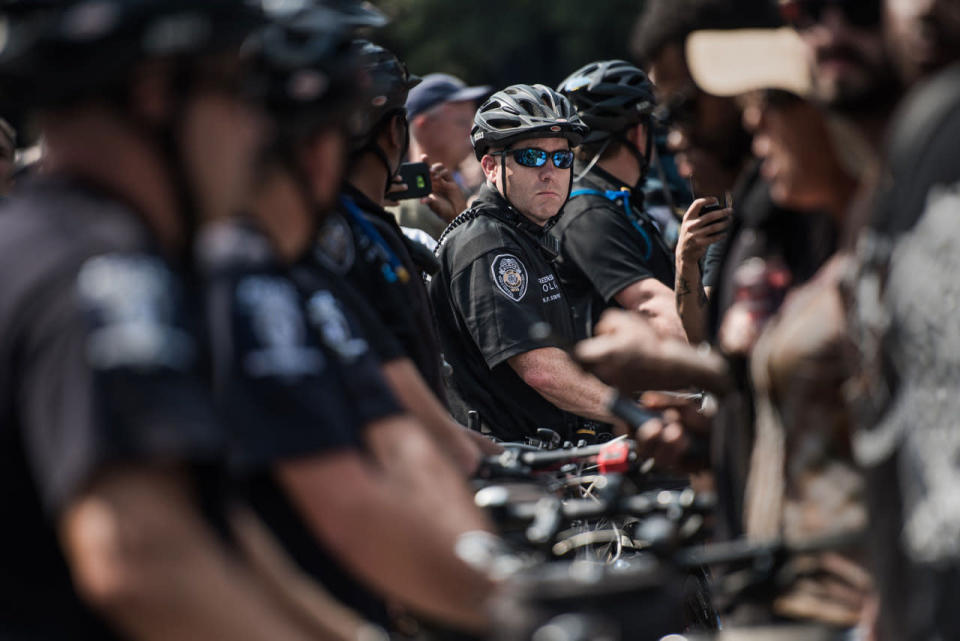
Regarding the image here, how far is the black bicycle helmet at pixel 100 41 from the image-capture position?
2143 mm

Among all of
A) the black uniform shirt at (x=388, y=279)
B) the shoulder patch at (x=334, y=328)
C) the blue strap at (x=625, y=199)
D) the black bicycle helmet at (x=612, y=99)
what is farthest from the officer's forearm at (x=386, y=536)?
the black bicycle helmet at (x=612, y=99)

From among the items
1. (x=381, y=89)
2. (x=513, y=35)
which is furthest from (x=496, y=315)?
(x=513, y=35)

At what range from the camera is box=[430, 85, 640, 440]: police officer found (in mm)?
6105

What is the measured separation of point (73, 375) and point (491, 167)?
4837 mm

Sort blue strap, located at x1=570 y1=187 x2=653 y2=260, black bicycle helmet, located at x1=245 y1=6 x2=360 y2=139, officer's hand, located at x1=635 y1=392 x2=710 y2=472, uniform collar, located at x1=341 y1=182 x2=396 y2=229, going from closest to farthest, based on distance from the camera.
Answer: black bicycle helmet, located at x1=245 y1=6 x2=360 y2=139
officer's hand, located at x1=635 y1=392 x2=710 y2=472
uniform collar, located at x1=341 y1=182 x2=396 y2=229
blue strap, located at x1=570 y1=187 x2=653 y2=260

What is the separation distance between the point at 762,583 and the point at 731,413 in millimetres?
675

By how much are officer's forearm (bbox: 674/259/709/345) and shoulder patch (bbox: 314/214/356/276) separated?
250cm

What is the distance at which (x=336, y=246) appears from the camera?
3.87 m

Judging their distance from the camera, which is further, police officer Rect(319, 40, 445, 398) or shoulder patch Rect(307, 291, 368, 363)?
police officer Rect(319, 40, 445, 398)

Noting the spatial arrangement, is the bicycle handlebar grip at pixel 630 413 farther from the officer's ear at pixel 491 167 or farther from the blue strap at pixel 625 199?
the blue strap at pixel 625 199

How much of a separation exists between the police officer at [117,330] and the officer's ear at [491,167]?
4355 millimetres

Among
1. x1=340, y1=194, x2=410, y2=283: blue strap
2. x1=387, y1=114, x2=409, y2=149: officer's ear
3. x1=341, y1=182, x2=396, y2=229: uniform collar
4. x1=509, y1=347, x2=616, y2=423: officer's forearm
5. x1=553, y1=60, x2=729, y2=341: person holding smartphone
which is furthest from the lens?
x1=553, y1=60, x2=729, y2=341: person holding smartphone

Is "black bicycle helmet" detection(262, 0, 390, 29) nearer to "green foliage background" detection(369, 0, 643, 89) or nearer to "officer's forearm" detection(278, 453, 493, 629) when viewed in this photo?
"officer's forearm" detection(278, 453, 493, 629)

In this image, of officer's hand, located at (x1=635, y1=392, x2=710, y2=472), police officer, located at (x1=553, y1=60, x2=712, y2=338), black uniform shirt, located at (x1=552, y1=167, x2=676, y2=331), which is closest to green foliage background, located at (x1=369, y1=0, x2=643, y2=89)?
police officer, located at (x1=553, y1=60, x2=712, y2=338)
